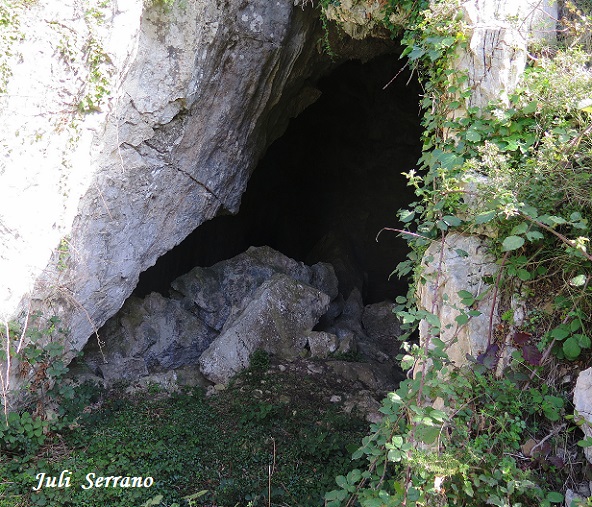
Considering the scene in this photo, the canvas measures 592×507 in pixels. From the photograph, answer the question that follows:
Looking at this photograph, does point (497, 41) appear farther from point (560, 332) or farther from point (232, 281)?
point (232, 281)

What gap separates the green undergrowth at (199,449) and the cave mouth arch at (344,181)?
3.57 metres

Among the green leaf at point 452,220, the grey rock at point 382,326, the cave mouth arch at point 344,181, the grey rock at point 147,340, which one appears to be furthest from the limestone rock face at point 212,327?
the green leaf at point 452,220

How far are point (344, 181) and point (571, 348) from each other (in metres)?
7.76

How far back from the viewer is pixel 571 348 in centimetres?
241

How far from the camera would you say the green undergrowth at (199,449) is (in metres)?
3.83

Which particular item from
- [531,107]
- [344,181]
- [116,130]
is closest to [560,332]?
[531,107]

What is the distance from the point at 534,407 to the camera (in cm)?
244

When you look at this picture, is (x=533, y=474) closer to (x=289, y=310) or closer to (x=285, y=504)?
(x=285, y=504)

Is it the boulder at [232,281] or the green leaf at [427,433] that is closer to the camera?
the green leaf at [427,433]

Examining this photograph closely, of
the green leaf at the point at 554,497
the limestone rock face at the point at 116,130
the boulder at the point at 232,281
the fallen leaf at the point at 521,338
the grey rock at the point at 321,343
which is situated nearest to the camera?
the green leaf at the point at 554,497

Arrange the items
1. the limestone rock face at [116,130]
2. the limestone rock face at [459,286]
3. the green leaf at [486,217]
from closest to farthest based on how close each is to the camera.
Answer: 1. the green leaf at [486,217]
2. the limestone rock face at [459,286]
3. the limestone rock face at [116,130]

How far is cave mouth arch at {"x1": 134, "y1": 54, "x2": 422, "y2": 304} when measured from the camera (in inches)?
341

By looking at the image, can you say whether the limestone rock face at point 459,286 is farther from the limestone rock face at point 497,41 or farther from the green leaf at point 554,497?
the limestone rock face at point 497,41

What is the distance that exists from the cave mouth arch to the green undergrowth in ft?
11.7
